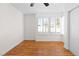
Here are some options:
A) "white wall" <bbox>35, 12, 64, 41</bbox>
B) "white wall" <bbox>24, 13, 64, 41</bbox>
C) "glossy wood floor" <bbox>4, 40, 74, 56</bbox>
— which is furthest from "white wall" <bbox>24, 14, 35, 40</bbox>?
"glossy wood floor" <bbox>4, 40, 74, 56</bbox>

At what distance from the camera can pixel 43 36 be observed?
8984 mm

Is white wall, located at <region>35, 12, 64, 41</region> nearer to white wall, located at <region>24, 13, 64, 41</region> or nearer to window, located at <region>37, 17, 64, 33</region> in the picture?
white wall, located at <region>24, 13, 64, 41</region>

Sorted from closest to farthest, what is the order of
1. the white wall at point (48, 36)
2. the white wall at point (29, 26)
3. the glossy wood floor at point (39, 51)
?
1. the glossy wood floor at point (39, 51)
2. the white wall at point (48, 36)
3. the white wall at point (29, 26)

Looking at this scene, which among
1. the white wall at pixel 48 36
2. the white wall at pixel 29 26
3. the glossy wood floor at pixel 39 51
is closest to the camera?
the glossy wood floor at pixel 39 51

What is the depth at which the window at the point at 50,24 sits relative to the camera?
8.88m

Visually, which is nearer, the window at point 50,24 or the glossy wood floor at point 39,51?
the glossy wood floor at point 39,51

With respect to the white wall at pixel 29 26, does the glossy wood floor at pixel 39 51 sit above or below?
below

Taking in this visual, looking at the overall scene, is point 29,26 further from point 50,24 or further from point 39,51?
point 39,51

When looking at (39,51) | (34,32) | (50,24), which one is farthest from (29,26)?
(39,51)

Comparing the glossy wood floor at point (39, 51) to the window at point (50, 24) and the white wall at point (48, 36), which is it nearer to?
the white wall at point (48, 36)

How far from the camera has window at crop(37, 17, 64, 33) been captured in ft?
29.1

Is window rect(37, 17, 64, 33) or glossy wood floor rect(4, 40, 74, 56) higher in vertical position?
window rect(37, 17, 64, 33)

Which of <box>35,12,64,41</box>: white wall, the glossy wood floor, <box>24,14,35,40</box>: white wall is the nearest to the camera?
the glossy wood floor

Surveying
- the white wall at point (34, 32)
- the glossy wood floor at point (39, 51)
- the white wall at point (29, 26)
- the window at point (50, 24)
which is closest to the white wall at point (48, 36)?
the white wall at point (34, 32)
